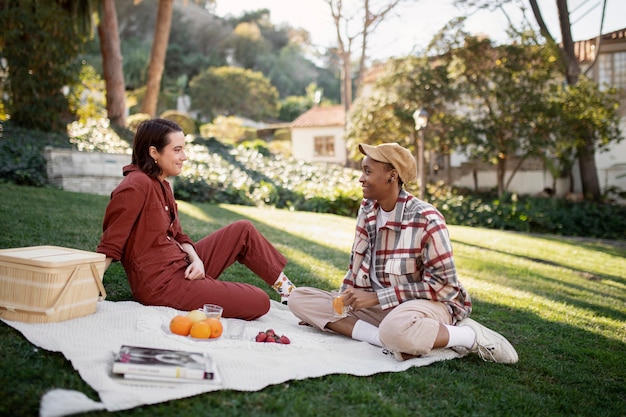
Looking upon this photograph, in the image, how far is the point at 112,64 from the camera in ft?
55.9

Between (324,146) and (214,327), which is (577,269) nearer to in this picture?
(214,327)

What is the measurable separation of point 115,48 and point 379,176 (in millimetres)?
15876

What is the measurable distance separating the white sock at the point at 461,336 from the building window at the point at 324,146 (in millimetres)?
26847

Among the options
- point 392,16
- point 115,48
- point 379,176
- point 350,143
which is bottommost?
point 379,176

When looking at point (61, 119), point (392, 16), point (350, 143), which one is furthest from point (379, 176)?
point (392, 16)

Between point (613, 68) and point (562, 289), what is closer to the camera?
point (562, 289)

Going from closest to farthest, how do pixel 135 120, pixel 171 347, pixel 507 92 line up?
pixel 171 347
pixel 507 92
pixel 135 120

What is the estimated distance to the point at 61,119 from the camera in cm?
1438

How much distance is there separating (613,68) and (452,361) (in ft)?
64.1

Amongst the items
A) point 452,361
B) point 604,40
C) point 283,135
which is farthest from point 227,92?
point 452,361

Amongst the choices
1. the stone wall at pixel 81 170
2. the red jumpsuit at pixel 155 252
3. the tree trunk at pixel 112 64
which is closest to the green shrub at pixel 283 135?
the tree trunk at pixel 112 64

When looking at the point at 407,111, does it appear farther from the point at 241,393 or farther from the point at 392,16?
the point at 241,393

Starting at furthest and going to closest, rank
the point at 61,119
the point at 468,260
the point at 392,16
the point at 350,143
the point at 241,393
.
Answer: the point at 392,16
the point at 350,143
the point at 61,119
the point at 468,260
the point at 241,393

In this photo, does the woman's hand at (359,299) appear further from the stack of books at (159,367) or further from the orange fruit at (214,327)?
the stack of books at (159,367)
